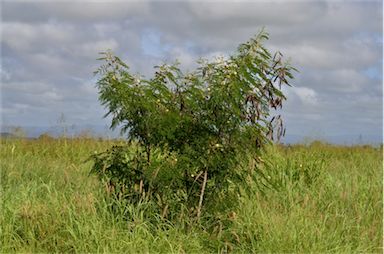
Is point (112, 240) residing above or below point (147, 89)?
below

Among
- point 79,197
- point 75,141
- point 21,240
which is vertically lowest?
point 21,240

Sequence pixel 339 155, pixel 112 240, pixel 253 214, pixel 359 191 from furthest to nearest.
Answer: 1. pixel 339 155
2. pixel 359 191
3. pixel 253 214
4. pixel 112 240

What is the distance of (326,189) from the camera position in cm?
794

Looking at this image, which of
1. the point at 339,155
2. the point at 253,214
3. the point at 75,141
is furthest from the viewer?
the point at 339,155

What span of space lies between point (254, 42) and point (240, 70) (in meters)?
0.40

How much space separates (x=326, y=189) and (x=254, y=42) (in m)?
2.82

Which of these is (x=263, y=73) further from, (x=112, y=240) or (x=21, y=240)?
(x=21, y=240)

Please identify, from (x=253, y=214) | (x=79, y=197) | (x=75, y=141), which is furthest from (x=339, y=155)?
(x=79, y=197)

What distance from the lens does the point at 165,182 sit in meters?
5.95

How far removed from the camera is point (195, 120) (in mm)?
6035

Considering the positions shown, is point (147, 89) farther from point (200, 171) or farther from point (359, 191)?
point (359, 191)

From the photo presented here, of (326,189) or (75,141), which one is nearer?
(326,189)

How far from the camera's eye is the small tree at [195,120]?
19.3 feet

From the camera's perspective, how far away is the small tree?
5.87 meters
